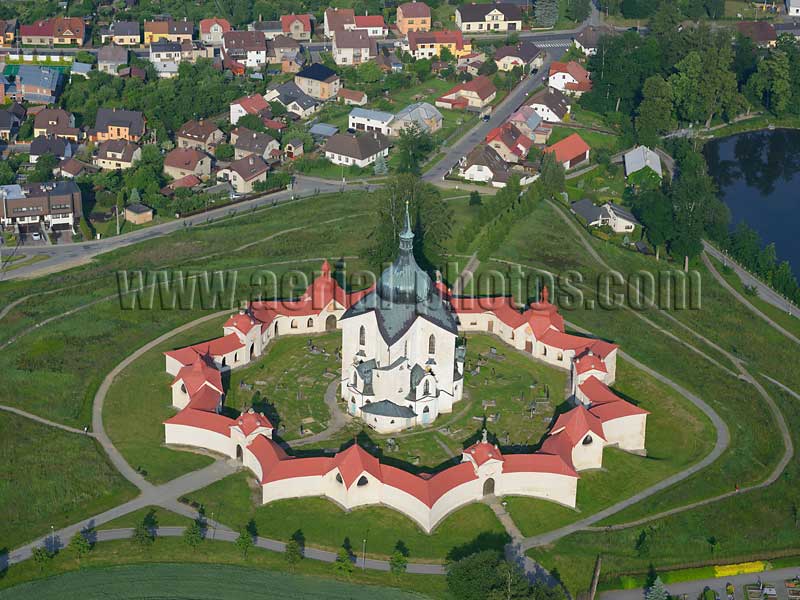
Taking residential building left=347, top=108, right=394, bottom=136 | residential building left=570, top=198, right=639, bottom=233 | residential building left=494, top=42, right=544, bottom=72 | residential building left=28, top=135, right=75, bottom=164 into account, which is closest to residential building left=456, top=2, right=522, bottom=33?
residential building left=494, top=42, right=544, bottom=72

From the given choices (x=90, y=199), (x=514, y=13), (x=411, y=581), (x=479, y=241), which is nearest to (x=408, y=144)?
(x=479, y=241)

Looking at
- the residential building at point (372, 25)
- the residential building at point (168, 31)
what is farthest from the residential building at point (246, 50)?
the residential building at point (372, 25)

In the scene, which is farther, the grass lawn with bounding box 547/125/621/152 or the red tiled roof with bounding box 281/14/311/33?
the red tiled roof with bounding box 281/14/311/33

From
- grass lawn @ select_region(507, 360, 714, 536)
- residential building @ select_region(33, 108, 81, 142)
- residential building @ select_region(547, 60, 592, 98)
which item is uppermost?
residential building @ select_region(547, 60, 592, 98)

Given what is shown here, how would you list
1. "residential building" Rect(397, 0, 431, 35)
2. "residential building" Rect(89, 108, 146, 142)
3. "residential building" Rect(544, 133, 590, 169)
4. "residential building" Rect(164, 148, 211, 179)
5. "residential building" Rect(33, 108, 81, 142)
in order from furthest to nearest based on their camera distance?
"residential building" Rect(397, 0, 431, 35)
"residential building" Rect(33, 108, 81, 142)
"residential building" Rect(89, 108, 146, 142)
"residential building" Rect(544, 133, 590, 169)
"residential building" Rect(164, 148, 211, 179)

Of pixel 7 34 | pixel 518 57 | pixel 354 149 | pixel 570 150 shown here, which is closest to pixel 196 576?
pixel 354 149

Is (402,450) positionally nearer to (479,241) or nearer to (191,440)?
(191,440)

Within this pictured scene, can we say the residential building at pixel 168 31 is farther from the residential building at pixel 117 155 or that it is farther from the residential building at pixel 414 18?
the residential building at pixel 117 155

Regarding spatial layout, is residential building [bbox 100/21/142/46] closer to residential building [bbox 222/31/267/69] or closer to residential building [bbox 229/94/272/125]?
residential building [bbox 222/31/267/69]
